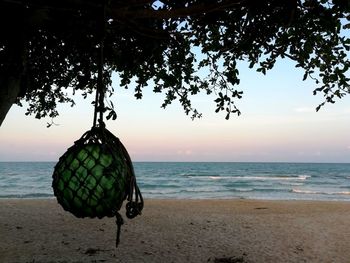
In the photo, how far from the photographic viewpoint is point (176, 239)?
1174cm

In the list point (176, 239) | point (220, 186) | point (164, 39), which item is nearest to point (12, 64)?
point (164, 39)

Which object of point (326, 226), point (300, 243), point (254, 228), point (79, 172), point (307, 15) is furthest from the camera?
point (326, 226)

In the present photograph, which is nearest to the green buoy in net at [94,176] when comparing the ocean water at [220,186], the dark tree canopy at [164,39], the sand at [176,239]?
the dark tree canopy at [164,39]

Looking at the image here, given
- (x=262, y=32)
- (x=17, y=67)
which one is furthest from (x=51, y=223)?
(x=262, y=32)

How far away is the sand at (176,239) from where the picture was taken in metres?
9.70

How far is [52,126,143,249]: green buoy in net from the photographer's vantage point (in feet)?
5.67

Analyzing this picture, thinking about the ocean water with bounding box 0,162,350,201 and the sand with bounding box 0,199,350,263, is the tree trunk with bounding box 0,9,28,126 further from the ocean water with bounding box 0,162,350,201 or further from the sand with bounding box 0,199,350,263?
the ocean water with bounding box 0,162,350,201

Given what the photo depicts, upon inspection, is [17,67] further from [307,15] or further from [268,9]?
[307,15]

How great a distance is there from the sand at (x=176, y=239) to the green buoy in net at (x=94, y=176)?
25.4 ft

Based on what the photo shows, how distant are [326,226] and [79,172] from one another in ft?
48.4

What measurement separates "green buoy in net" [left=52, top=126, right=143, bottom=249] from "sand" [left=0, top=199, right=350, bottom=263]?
25.4ft

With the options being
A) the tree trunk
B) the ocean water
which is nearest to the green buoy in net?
the tree trunk

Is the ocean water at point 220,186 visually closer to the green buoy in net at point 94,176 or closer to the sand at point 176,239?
the sand at point 176,239

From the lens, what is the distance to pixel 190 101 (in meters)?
8.12
